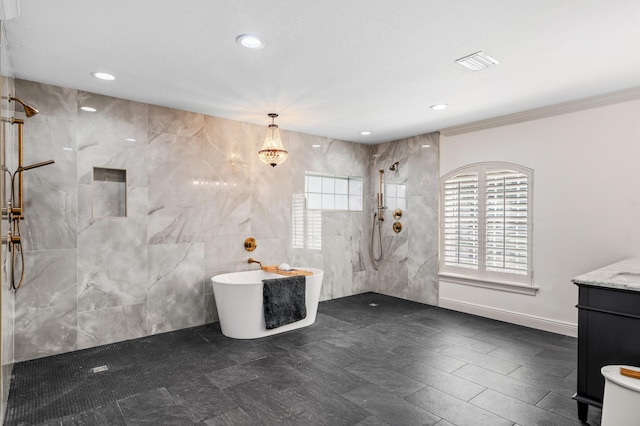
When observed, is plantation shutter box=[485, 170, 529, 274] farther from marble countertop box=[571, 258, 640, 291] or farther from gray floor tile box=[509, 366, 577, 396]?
gray floor tile box=[509, 366, 577, 396]

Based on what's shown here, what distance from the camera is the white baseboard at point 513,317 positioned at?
3.94 metres

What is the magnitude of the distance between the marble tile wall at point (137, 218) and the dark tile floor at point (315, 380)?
326mm

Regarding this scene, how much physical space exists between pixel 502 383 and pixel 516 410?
40 centimetres

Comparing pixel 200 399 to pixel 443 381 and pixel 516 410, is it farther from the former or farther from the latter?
pixel 516 410

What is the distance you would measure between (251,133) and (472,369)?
3737 millimetres

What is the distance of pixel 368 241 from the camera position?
20.1 feet

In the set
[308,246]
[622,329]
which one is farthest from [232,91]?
[622,329]

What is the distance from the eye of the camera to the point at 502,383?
283 centimetres

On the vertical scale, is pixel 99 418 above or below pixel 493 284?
below

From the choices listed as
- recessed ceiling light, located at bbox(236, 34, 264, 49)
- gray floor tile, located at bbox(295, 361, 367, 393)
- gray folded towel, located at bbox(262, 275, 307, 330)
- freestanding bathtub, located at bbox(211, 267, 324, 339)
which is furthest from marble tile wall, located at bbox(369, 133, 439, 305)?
recessed ceiling light, located at bbox(236, 34, 264, 49)

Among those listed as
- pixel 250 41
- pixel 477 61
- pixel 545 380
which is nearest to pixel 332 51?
pixel 250 41

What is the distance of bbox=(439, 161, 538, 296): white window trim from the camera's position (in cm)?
420

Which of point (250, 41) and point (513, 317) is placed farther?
point (513, 317)

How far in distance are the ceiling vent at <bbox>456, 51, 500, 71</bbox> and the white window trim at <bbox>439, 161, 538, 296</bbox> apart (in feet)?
6.20
